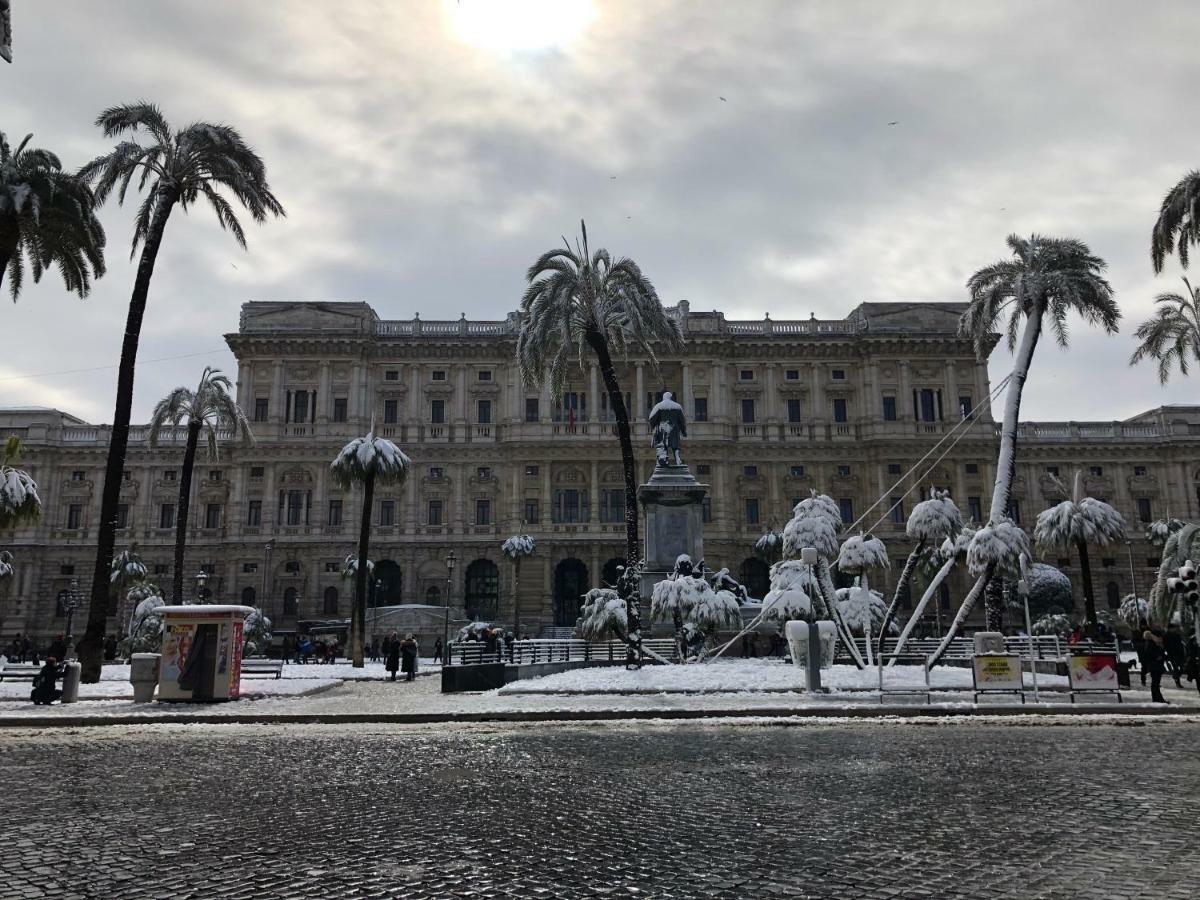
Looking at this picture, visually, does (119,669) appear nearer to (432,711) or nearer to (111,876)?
(432,711)

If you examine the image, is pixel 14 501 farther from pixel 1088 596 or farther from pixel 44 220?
pixel 1088 596

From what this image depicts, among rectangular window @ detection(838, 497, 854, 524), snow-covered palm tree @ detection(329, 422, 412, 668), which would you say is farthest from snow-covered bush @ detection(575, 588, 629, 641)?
rectangular window @ detection(838, 497, 854, 524)

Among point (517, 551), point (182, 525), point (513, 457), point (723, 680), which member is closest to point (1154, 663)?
point (723, 680)

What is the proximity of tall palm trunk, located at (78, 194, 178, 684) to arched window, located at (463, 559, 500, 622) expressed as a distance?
34450mm

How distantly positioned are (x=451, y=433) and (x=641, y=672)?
4120 centimetres

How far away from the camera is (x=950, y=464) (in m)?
59.7

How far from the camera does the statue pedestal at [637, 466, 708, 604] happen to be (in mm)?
28172

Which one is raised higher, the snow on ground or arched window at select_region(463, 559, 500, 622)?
arched window at select_region(463, 559, 500, 622)

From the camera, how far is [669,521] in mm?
28531

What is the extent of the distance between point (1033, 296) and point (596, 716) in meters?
21.3

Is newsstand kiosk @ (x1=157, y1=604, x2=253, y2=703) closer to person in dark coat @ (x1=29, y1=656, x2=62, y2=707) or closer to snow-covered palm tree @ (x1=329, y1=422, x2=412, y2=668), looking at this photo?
person in dark coat @ (x1=29, y1=656, x2=62, y2=707)

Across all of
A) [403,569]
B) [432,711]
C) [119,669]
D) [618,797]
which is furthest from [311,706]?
[403,569]

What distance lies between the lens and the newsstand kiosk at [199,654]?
18.1 m

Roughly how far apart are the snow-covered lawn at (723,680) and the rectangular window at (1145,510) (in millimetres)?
47301
